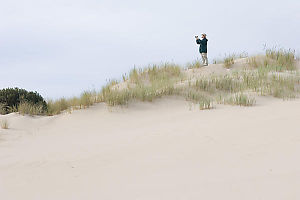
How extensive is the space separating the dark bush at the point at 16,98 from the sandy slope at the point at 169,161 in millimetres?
2852

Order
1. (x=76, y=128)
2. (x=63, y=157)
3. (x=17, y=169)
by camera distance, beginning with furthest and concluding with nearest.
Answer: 1. (x=76, y=128)
2. (x=63, y=157)
3. (x=17, y=169)

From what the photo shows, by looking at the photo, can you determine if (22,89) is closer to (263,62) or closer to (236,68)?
(236,68)

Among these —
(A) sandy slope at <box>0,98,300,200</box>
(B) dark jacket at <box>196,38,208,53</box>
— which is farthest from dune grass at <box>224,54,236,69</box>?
(A) sandy slope at <box>0,98,300,200</box>

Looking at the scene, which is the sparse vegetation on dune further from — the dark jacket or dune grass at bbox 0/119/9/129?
the dark jacket

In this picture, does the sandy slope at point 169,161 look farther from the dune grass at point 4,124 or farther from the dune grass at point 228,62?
the dune grass at point 228,62

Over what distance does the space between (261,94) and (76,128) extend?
4.83 m

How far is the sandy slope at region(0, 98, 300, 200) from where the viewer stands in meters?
2.91

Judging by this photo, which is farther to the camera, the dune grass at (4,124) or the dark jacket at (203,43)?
the dark jacket at (203,43)

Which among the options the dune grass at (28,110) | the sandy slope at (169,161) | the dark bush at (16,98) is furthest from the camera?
the dark bush at (16,98)

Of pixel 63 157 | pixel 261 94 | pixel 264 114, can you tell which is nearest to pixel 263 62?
pixel 261 94

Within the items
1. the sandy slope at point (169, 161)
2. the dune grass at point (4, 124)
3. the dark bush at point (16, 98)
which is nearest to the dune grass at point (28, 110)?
the dark bush at point (16, 98)

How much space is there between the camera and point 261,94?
8555 mm

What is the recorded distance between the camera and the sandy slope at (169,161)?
2.91 m

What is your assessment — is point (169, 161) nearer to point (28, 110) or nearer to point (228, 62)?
point (28, 110)
